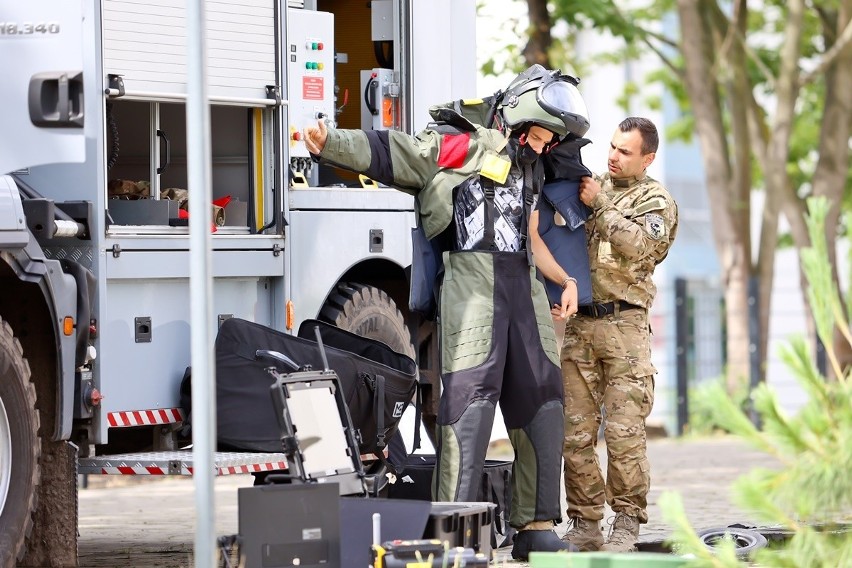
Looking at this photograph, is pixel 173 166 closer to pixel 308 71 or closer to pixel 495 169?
pixel 308 71

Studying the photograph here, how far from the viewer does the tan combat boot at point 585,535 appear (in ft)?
23.6

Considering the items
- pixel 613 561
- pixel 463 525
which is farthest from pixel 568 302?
pixel 613 561

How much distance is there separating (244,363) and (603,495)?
1.68 meters

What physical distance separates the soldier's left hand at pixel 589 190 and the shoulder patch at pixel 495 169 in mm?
611

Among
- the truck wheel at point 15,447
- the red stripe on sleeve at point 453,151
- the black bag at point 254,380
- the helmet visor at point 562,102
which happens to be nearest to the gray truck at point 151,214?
the truck wheel at point 15,447

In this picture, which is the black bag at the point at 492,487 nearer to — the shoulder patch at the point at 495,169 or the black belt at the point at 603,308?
the black belt at the point at 603,308

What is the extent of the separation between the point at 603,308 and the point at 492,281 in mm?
887

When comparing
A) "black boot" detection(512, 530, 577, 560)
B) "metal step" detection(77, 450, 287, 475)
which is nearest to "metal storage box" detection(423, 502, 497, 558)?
"black boot" detection(512, 530, 577, 560)

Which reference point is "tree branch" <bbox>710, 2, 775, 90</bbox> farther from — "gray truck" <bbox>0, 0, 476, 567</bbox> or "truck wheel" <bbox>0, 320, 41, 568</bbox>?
"truck wheel" <bbox>0, 320, 41, 568</bbox>

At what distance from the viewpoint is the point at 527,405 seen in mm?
6598

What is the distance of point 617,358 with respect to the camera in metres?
7.17

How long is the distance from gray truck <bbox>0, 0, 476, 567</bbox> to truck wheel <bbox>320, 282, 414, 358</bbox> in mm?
10

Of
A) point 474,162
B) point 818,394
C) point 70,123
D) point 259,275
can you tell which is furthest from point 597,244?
point 818,394

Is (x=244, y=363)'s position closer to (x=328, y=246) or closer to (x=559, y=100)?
(x=328, y=246)
